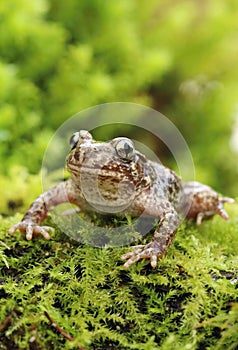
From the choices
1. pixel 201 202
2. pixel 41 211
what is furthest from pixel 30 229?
pixel 201 202

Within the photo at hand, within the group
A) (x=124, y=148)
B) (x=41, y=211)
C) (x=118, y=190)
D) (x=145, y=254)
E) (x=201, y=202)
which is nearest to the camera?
(x=145, y=254)

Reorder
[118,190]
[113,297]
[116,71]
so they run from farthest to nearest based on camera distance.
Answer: [116,71], [118,190], [113,297]

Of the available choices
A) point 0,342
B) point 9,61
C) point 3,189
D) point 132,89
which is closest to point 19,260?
point 0,342

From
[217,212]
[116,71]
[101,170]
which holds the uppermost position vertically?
[116,71]

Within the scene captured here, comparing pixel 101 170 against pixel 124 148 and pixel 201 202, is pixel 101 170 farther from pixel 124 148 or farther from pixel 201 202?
pixel 201 202

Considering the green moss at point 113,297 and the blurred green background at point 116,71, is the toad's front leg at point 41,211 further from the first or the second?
the blurred green background at point 116,71

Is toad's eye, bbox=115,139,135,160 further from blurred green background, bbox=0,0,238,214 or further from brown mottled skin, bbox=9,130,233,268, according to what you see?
blurred green background, bbox=0,0,238,214

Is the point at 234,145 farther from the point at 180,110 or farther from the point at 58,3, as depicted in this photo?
the point at 58,3
